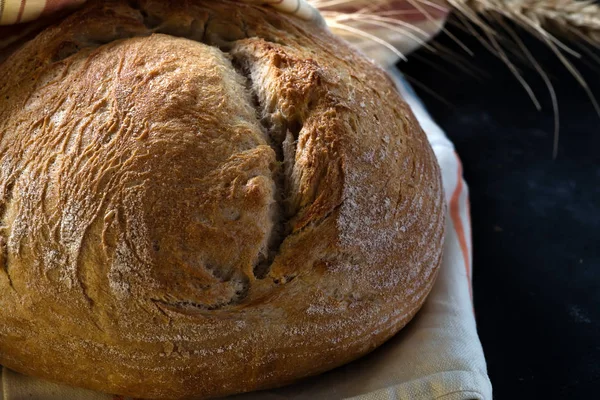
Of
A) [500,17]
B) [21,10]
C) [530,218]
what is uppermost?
[21,10]

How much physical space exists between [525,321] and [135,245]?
0.80 metres

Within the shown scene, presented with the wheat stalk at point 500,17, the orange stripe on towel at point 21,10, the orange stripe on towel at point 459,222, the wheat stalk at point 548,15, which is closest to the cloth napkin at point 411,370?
the orange stripe on towel at point 21,10

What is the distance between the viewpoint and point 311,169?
0.96 meters

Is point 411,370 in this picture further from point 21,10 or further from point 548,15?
point 548,15

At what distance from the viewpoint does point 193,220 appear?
89cm

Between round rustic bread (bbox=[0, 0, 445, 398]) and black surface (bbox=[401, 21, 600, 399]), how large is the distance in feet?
1.04

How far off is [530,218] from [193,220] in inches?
37.2

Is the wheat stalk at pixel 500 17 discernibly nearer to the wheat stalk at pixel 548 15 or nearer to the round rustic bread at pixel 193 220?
the wheat stalk at pixel 548 15

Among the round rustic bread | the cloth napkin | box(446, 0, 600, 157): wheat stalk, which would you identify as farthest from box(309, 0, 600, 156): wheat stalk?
the round rustic bread

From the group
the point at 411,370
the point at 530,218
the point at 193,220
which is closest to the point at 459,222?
the point at 530,218

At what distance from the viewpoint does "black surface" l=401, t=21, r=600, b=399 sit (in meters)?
1.22

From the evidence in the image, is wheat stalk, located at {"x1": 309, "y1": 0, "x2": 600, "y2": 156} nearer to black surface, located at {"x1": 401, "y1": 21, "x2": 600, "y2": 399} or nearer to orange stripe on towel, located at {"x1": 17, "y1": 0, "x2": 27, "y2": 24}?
black surface, located at {"x1": 401, "y1": 21, "x2": 600, "y2": 399}

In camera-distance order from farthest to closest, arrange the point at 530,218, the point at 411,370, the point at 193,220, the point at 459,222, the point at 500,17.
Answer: the point at 500,17
the point at 530,218
the point at 459,222
the point at 411,370
the point at 193,220

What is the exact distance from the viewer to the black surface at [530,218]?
1.22m
